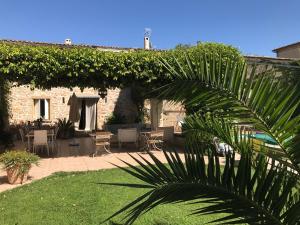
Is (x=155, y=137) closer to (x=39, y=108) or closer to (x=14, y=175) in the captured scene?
(x=14, y=175)

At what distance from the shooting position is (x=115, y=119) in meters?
21.1

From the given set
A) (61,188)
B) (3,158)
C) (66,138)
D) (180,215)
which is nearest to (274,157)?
(180,215)

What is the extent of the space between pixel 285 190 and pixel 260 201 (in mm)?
171

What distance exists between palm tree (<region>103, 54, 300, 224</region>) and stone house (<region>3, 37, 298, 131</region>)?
14.9m

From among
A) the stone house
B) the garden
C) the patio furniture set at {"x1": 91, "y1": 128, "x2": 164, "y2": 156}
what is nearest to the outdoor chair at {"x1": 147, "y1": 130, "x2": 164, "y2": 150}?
the patio furniture set at {"x1": 91, "y1": 128, "x2": 164, "y2": 156}

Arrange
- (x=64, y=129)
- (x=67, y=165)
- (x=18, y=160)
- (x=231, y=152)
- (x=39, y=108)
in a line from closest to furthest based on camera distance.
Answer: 1. (x=231, y=152)
2. (x=18, y=160)
3. (x=67, y=165)
4. (x=64, y=129)
5. (x=39, y=108)

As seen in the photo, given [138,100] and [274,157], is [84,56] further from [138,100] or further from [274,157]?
[138,100]

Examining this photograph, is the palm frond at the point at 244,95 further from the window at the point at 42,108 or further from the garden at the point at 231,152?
the window at the point at 42,108

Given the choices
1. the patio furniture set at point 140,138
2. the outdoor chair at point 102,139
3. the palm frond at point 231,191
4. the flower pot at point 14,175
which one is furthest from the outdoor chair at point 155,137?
the palm frond at point 231,191

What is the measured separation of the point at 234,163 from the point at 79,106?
18.8 metres

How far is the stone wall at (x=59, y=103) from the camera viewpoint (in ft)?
64.1

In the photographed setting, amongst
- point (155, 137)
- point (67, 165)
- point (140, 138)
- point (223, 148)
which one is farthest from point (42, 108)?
point (223, 148)

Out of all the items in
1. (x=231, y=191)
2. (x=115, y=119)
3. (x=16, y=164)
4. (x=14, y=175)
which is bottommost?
(x=14, y=175)

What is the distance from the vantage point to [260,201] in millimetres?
2123
